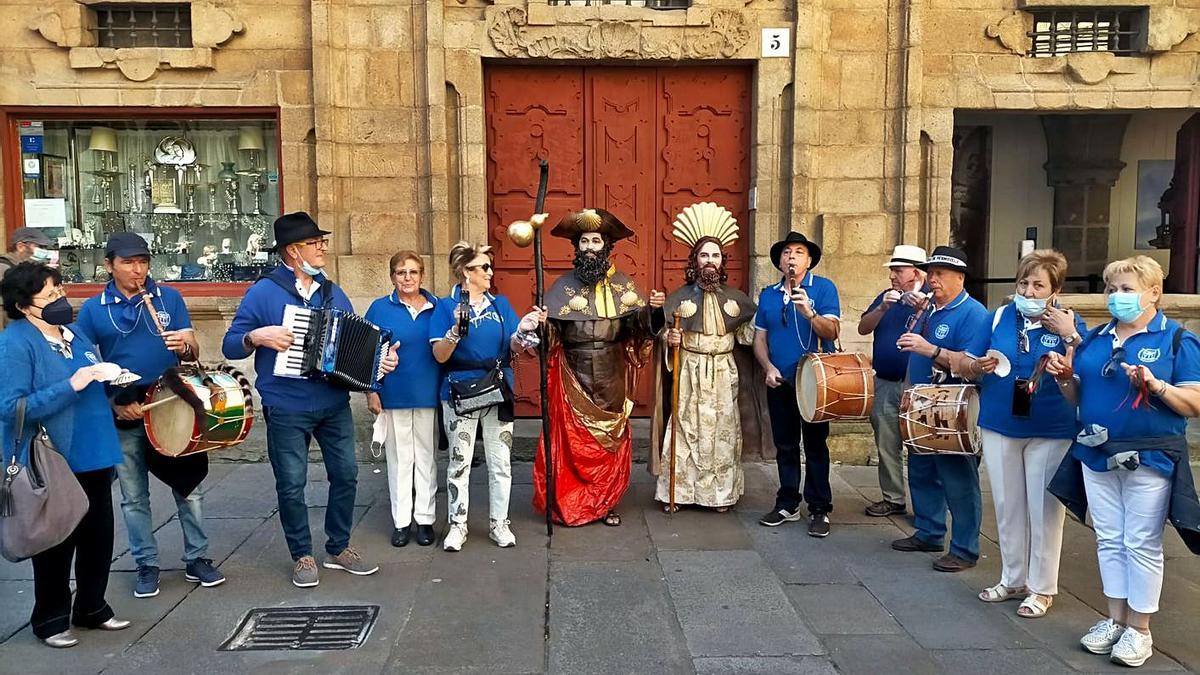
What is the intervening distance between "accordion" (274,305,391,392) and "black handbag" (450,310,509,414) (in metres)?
0.69

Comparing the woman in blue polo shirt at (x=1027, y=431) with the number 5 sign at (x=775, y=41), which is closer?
the woman in blue polo shirt at (x=1027, y=431)

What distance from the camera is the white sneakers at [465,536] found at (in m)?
5.60

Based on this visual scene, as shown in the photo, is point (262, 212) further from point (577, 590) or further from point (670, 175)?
point (577, 590)

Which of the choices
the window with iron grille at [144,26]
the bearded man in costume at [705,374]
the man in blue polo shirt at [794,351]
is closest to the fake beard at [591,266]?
the bearded man in costume at [705,374]

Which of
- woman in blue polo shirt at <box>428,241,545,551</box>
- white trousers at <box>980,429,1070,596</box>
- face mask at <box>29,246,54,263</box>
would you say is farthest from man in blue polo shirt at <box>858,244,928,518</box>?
face mask at <box>29,246,54,263</box>

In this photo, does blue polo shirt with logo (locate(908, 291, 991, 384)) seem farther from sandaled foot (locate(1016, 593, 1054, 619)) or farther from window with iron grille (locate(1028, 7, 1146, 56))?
window with iron grille (locate(1028, 7, 1146, 56))

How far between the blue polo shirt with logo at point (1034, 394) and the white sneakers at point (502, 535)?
295 centimetres

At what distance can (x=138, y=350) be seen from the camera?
4844mm

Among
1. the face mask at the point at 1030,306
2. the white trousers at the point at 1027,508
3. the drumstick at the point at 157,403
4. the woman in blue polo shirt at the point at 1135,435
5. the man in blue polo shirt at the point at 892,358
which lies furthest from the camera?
the man in blue polo shirt at the point at 892,358

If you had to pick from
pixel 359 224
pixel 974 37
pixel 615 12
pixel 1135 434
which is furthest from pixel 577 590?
pixel 974 37

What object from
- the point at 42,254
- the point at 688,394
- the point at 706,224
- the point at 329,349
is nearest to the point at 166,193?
the point at 42,254

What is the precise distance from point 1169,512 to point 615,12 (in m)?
5.61

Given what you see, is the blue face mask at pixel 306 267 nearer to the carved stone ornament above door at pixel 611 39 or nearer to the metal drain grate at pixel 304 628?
the metal drain grate at pixel 304 628

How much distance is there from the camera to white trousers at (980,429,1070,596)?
4.58 metres
